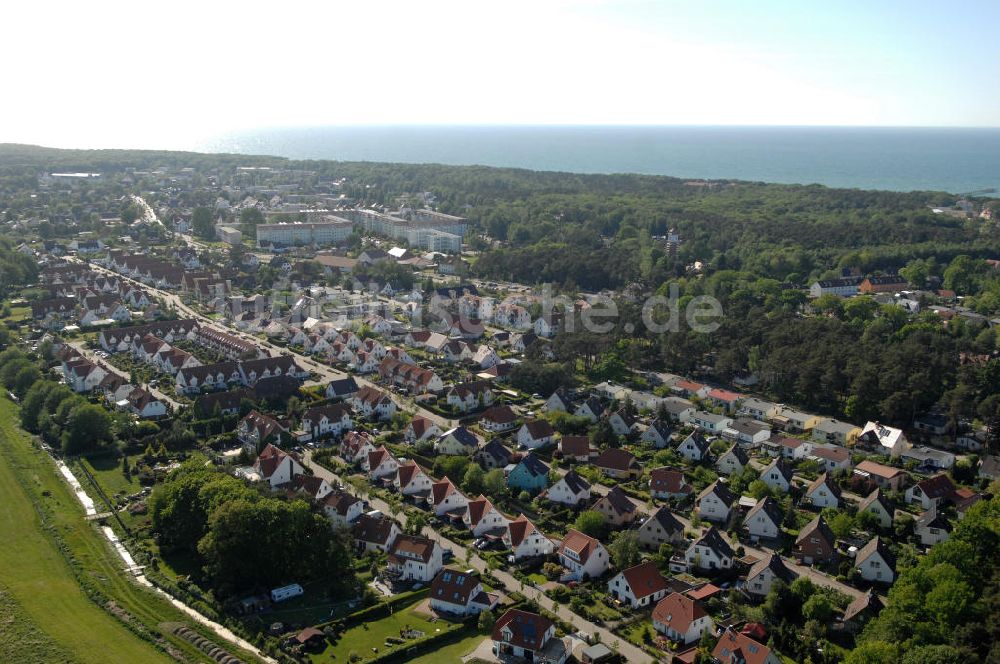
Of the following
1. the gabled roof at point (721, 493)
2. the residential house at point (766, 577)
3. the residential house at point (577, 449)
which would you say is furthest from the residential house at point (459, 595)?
the residential house at point (577, 449)

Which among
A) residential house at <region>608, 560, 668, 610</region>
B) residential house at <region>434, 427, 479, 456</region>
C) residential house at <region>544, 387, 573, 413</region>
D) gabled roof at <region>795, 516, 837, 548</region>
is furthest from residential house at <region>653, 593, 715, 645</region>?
residential house at <region>544, 387, 573, 413</region>

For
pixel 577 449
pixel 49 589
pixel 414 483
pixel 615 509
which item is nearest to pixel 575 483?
pixel 615 509

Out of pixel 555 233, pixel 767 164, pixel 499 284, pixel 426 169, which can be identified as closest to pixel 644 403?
pixel 499 284

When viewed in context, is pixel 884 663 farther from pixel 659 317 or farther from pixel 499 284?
pixel 499 284

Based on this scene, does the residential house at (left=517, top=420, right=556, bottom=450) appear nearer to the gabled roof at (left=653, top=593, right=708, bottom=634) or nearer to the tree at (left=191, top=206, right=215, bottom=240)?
the gabled roof at (left=653, top=593, right=708, bottom=634)

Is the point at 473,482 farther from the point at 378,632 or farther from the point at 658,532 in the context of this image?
the point at 378,632

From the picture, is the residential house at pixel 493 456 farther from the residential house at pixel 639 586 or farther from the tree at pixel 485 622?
the tree at pixel 485 622
